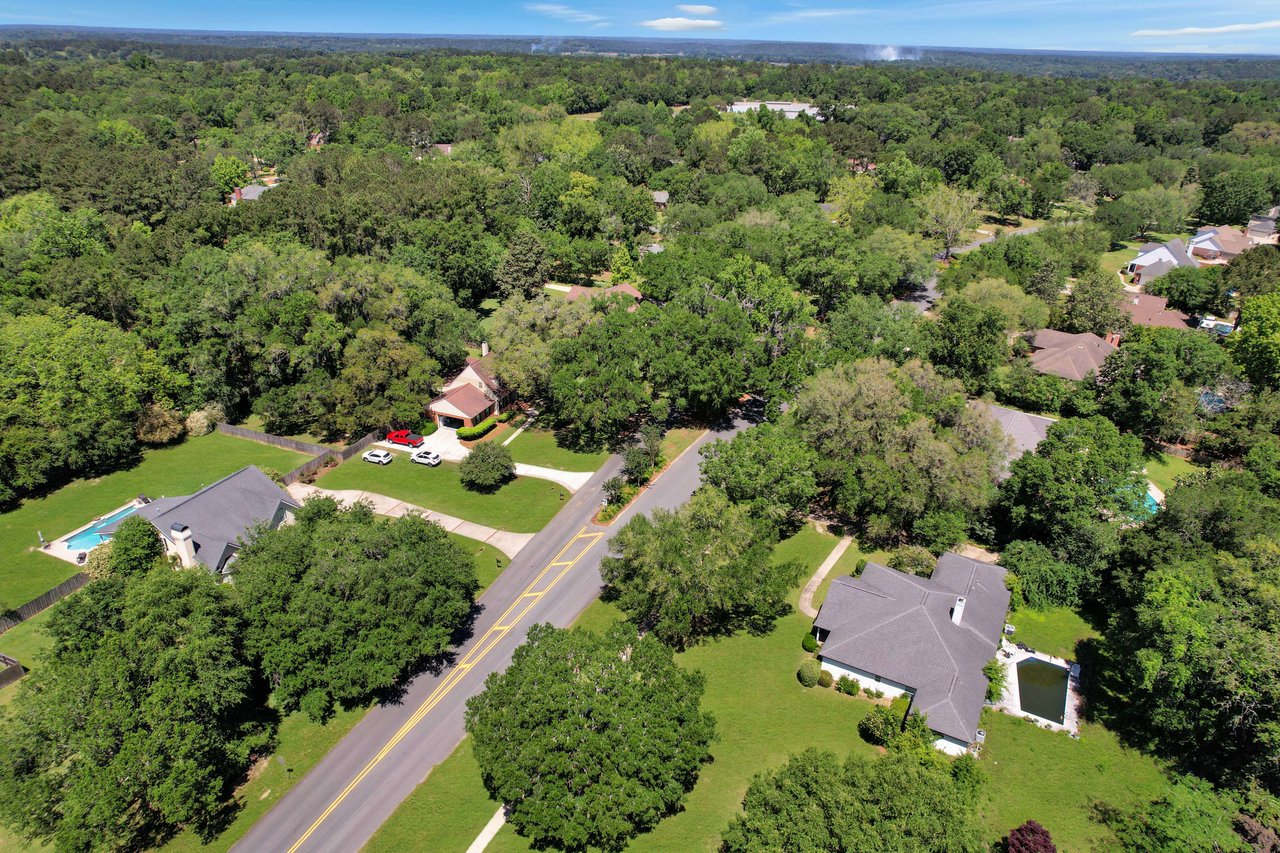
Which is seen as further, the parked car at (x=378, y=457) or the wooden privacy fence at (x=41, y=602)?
the parked car at (x=378, y=457)

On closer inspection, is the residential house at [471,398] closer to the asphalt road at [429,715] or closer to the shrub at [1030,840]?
the asphalt road at [429,715]

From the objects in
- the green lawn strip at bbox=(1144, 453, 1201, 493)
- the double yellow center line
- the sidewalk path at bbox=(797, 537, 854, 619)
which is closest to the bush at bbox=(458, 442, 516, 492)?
the double yellow center line

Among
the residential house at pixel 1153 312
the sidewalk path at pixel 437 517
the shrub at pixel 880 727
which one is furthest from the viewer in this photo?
the residential house at pixel 1153 312

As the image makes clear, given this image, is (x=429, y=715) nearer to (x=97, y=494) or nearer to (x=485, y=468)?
(x=485, y=468)

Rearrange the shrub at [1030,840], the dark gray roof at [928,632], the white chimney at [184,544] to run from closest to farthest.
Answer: the shrub at [1030,840]
the dark gray roof at [928,632]
the white chimney at [184,544]

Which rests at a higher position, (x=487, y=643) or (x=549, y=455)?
(x=549, y=455)

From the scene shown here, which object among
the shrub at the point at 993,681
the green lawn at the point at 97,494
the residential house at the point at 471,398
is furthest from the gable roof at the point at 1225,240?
the green lawn at the point at 97,494

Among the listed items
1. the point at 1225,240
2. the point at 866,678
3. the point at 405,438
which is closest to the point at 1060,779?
the point at 866,678

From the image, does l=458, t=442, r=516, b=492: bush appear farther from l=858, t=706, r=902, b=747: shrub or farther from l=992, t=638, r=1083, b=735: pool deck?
l=992, t=638, r=1083, b=735: pool deck
